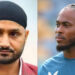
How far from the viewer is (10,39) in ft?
4.46

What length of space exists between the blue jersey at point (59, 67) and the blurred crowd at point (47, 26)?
1.71 m

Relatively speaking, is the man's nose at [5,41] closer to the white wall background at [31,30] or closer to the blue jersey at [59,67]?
the blue jersey at [59,67]

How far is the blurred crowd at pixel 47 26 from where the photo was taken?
11.5 feet

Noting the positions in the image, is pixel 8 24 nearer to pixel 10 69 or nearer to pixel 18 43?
pixel 18 43

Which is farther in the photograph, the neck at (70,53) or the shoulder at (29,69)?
the neck at (70,53)

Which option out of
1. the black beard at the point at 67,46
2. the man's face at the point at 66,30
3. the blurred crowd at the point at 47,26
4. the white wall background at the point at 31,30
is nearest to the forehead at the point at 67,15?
the man's face at the point at 66,30

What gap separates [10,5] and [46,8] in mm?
2253

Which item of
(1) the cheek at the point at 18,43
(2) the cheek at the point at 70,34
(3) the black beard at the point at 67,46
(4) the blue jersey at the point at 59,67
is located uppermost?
(2) the cheek at the point at 70,34

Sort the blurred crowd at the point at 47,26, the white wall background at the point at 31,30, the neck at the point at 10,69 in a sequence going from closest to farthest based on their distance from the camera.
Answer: the neck at the point at 10,69
the white wall background at the point at 31,30
the blurred crowd at the point at 47,26

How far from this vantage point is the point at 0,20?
1.37m

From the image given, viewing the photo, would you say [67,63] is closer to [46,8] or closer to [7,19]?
[7,19]

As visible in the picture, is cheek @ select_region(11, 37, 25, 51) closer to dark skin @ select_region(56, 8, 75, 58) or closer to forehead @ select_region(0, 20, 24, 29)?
forehead @ select_region(0, 20, 24, 29)

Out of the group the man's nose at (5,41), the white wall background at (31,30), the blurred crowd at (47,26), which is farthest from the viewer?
the blurred crowd at (47,26)

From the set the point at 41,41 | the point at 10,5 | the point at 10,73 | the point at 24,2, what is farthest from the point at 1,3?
the point at 41,41
